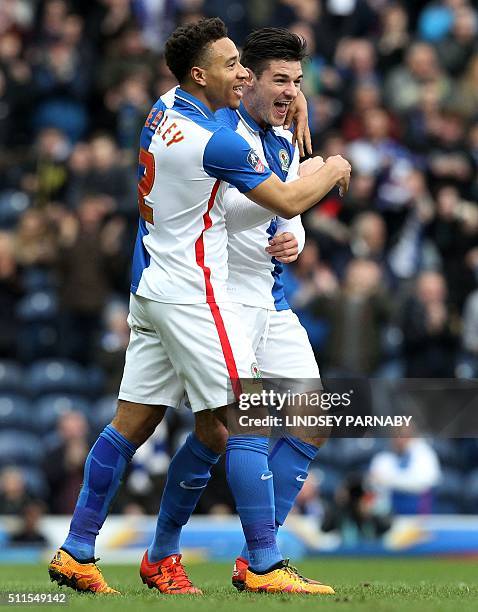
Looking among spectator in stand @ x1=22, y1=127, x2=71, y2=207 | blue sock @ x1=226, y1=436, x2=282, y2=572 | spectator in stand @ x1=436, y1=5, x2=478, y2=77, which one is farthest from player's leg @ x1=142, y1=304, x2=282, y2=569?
spectator in stand @ x1=436, y1=5, x2=478, y2=77

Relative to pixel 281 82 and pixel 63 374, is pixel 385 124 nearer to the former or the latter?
pixel 63 374

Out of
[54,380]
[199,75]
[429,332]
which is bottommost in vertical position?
[54,380]

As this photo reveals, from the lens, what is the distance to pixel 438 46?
17594mm

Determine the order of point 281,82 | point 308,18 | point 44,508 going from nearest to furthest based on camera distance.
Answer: point 281,82 → point 44,508 → point 308,18

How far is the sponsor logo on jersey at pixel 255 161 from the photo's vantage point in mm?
6436

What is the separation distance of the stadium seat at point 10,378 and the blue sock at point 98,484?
7387mm

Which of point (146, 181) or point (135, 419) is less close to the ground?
point (146, 181)

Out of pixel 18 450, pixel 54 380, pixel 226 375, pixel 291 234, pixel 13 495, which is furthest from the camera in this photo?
pixel 54 380

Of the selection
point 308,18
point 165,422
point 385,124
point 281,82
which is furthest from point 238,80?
point 308,18

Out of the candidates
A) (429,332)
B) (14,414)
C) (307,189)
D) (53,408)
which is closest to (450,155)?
(429,332)

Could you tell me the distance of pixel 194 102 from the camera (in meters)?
6.64

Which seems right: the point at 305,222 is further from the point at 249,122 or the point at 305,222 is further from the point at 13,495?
the point at 249,122

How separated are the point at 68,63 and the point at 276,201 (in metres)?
10.4

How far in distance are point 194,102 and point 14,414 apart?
7.92 m
